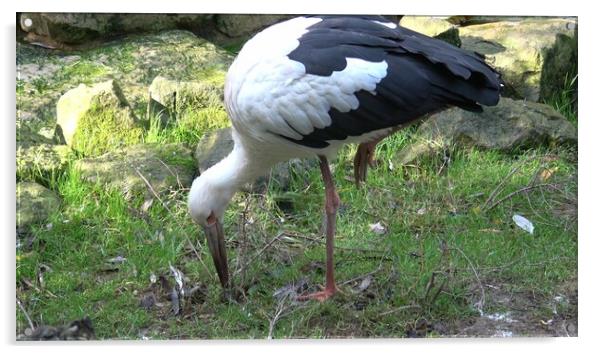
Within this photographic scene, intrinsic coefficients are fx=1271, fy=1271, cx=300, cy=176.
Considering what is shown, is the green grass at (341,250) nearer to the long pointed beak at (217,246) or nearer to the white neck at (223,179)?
the long pointed beak at (217,246)

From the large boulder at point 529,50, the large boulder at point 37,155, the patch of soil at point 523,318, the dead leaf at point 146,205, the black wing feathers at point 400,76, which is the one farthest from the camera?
the dead leaf at point 146,205

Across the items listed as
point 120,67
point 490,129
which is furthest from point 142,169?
point 490,129

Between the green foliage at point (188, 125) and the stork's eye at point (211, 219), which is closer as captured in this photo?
the stork's eye at point (211, 219)

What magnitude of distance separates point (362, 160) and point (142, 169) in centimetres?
107

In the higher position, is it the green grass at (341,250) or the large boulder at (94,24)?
the large boulder at (94,24)

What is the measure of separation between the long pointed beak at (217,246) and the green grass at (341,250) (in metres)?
0.07

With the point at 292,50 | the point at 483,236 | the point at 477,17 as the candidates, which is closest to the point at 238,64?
the point at 292,50

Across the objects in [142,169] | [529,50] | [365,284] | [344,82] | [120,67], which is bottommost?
[365,284]

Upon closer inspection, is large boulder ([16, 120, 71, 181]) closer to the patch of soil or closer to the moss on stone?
the moss on stone

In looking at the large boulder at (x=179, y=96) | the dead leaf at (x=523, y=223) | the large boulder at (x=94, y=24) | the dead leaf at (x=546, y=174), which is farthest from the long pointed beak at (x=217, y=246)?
the dead leaf at (x=546, y=174)

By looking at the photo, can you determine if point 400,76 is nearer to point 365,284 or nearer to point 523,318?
point 365,284

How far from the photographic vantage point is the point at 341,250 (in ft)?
19.5

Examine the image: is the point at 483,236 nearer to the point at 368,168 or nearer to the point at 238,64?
the point at 368,168

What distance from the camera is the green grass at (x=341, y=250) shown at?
214 inches
